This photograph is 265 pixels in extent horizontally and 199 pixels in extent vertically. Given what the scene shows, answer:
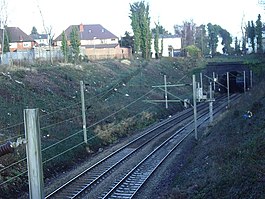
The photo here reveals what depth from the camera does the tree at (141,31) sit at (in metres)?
72.6

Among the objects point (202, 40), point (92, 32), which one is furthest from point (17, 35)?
point (202, 40)

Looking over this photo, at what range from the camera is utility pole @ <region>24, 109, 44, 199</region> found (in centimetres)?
498

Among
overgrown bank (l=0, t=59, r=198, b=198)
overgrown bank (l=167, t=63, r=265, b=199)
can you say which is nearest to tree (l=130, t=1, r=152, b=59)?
overgrown bank (l=0, t=59, r=198, b=198)

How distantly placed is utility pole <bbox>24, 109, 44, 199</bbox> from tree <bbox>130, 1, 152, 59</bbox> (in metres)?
67.2

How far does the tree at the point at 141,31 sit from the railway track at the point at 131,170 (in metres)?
40.2

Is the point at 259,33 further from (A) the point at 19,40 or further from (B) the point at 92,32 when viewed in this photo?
(A) the point at 19,40

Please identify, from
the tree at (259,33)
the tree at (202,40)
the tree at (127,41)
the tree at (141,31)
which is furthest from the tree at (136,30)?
the tree at (202,40)

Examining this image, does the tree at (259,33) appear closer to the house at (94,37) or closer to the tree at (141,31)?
the tree at (141,31)

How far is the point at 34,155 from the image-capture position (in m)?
5.06

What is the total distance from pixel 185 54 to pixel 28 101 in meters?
64.1

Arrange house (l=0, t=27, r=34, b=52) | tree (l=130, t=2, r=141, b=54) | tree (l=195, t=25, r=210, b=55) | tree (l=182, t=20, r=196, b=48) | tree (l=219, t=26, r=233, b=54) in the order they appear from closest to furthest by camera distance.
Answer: tree (l=130, t=2, r=141, b=54) → house (l=0, t=27, r=34, b=52) → tree (l=195, t=25, r=210, b=55) → tree (l=182, t=20, r=196, b=48) → tree (l=219, t=26, r=233, b=54)

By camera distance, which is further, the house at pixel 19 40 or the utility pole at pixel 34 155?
the house at pixel 19 40

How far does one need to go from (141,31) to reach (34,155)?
2780 inches

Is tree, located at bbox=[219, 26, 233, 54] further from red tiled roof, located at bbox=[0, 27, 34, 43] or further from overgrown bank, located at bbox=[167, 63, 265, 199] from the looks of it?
overgrown bank, located at bbox=[167, 63, 265, 199]
